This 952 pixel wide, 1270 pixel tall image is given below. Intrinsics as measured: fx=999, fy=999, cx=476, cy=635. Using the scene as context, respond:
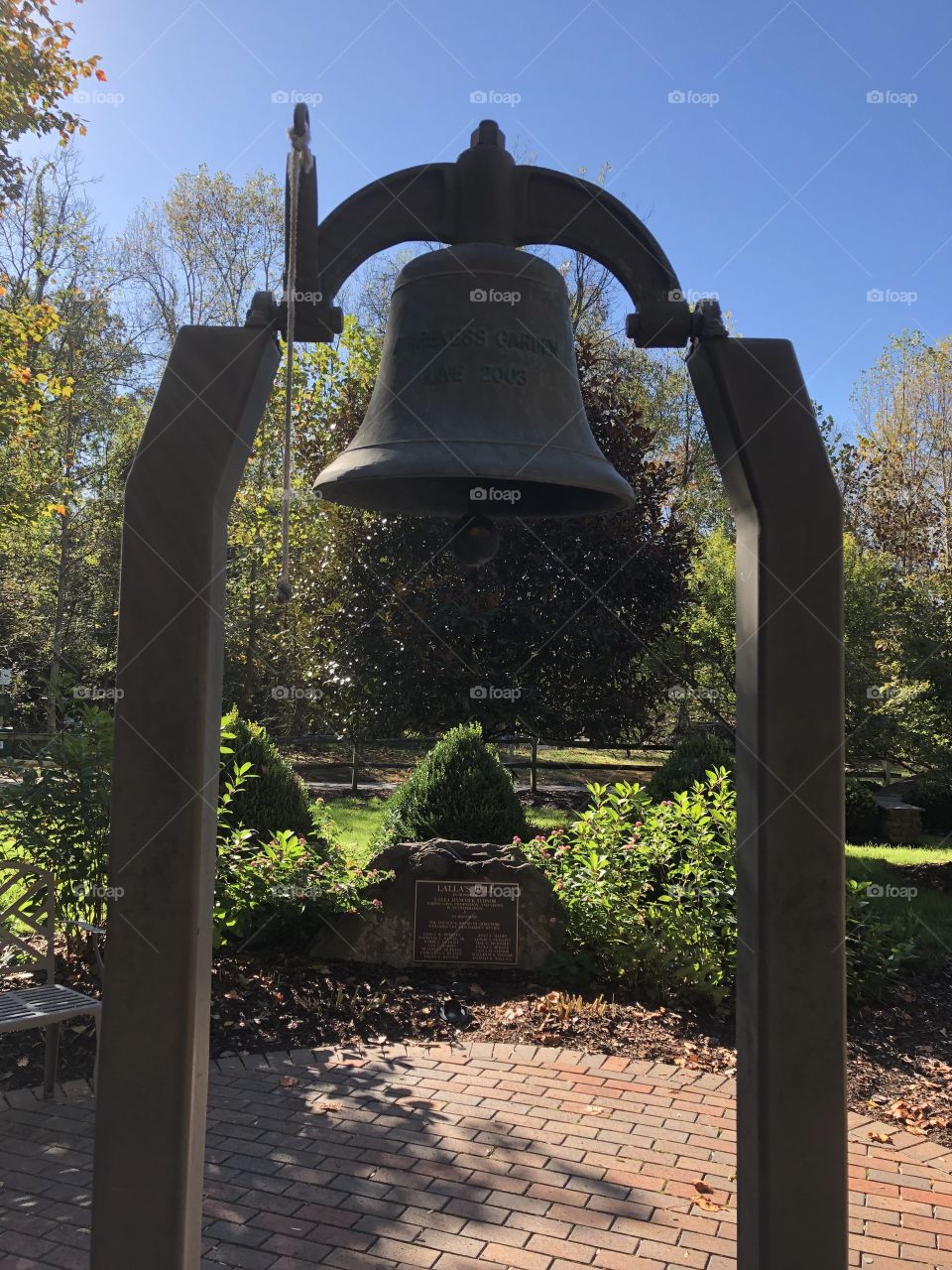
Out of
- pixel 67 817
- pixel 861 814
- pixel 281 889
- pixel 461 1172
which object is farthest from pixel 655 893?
pixel 861 814

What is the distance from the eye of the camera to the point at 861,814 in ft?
43.0

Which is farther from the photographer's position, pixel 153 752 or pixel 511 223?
pixel 511 223

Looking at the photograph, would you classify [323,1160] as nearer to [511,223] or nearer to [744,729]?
[744,729]

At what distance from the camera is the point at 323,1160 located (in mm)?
4027

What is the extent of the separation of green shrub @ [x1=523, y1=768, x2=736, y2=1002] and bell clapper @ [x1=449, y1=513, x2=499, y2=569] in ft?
12.2

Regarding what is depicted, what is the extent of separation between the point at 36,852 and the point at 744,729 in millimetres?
4961

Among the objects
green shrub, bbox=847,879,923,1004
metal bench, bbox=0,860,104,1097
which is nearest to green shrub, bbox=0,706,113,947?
metal bench, bbox=0,860,104,1097

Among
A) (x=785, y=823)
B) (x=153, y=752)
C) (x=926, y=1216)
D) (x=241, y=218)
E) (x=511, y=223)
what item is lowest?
(x=926, y=1216)

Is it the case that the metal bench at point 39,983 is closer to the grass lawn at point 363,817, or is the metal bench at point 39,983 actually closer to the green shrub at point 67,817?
the green shrub at point 67,817

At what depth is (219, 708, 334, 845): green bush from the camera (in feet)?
25.1

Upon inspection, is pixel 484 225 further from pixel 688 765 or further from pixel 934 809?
pixel 934 809

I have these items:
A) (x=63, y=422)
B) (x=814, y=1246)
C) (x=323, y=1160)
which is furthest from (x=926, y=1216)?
(x=63, y=422)

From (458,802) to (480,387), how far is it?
5570mm

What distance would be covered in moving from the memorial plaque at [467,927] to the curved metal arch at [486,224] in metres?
4.64
